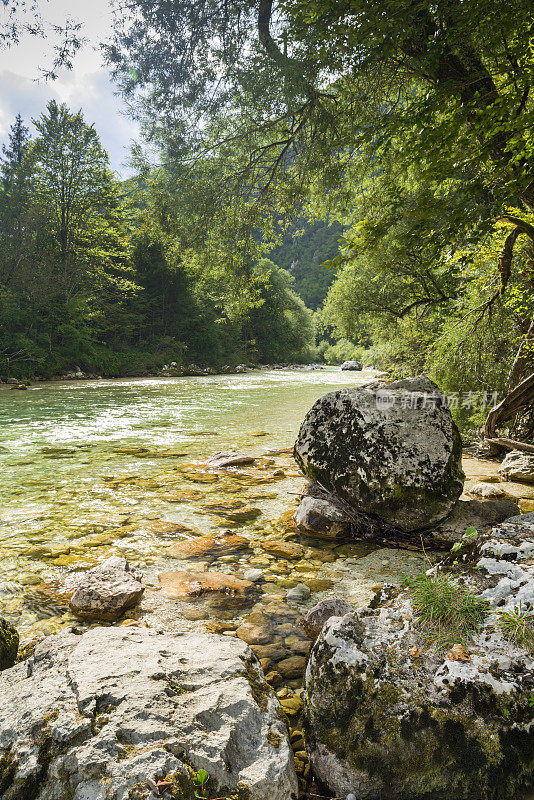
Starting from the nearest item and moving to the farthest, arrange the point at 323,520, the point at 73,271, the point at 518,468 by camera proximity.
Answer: the point at 323,520, the point at 518,468, the point at 73,271

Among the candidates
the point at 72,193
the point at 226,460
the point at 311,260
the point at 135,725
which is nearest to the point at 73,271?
the point at 72,193

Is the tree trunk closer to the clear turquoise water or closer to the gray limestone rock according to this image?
the gray limestone rock

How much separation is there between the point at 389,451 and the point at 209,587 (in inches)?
88.0

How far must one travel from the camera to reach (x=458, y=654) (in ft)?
5.67

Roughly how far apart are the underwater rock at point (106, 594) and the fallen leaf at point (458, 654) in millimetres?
2205

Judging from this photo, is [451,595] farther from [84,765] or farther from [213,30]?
[213,30]

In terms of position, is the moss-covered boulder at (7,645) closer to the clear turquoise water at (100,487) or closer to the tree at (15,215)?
the clear turquoise water at (100,487)

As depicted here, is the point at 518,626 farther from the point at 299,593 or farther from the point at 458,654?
the point at 299,593

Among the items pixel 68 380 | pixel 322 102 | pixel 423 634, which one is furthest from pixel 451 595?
pixel 68 380

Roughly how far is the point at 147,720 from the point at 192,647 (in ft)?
1.70

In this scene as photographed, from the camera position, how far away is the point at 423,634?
189 centimetres

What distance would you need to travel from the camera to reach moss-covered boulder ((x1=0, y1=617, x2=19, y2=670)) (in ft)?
6.83

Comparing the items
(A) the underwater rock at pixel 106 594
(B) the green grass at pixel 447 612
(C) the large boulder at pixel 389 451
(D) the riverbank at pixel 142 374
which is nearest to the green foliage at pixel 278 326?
(D) the riverbank at pixel 142 374

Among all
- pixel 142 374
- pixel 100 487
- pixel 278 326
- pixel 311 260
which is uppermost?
pixel 311 260
